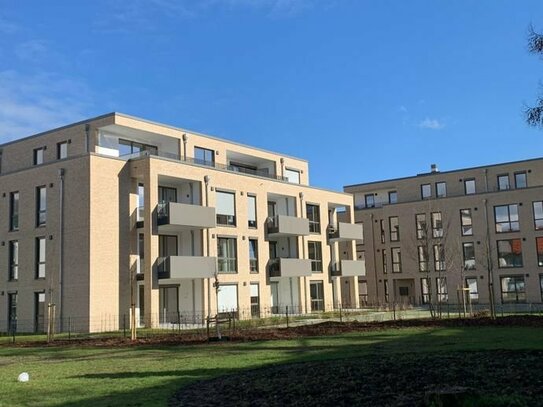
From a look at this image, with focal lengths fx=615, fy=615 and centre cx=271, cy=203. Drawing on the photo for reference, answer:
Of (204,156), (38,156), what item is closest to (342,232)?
(204,156)

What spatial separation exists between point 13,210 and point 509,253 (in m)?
38.5

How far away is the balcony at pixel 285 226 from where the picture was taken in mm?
42844

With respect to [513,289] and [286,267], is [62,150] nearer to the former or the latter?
[286,267]

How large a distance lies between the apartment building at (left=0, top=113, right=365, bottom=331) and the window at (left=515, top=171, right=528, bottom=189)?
22.0 metres

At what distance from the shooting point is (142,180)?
35156 mm

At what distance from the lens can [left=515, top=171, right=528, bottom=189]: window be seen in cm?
5512

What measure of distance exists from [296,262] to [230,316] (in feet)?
64.5

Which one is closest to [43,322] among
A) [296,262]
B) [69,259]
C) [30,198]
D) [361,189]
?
[69,259]

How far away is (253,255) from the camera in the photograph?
41750 millimetres

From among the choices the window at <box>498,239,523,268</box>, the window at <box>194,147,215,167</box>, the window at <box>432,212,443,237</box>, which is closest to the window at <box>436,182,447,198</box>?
the window at <box>432,212,443,237</box>

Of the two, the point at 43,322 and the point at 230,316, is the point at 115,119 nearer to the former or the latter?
the point at 43,322

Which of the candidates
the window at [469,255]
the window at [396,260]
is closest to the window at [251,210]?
the window at [396,260]

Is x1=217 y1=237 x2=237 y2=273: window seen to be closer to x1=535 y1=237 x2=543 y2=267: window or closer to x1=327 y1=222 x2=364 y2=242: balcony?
x1=327 y1=222 x2=364 y2=242: balcony

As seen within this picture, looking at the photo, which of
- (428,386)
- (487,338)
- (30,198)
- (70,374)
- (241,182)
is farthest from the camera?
(241,182)
